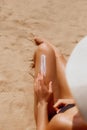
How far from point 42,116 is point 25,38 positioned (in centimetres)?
103

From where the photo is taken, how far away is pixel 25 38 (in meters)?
2.56

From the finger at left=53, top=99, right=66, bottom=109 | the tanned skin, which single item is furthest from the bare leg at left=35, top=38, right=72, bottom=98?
the finger at left=53, top=99, right=66, bottom=109

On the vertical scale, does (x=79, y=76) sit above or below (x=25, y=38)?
above

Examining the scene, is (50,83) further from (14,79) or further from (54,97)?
(14,79)

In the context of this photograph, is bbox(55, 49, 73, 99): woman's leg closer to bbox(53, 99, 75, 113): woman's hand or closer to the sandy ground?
bbox(53, 99, 75, 113): woman's hand

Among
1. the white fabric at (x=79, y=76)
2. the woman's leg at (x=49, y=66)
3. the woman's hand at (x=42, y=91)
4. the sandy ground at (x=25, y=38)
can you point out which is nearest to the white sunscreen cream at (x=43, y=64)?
the woman's leg at (x=49, y=66)

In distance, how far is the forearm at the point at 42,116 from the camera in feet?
5.18

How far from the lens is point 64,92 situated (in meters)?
1.80

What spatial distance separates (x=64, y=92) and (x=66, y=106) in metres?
0.21

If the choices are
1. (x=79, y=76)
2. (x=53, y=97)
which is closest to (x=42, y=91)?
(x=53, y=97)

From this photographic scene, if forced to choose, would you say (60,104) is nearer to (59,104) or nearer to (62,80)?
(59,104)

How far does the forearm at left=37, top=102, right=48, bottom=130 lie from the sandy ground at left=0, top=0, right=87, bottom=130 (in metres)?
0.30

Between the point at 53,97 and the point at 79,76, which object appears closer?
the point at 79,76

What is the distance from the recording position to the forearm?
1.58m
